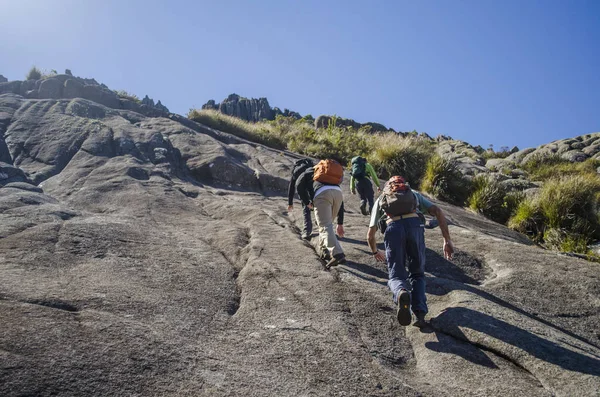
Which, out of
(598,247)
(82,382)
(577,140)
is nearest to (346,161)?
(598,247)

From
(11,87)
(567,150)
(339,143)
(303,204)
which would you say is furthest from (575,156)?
(11,87)

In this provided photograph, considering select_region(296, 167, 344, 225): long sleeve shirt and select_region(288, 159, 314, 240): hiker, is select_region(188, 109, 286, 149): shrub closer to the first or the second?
select_region(288, 159, 314, 240): hiker

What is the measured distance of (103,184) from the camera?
33.4 feet

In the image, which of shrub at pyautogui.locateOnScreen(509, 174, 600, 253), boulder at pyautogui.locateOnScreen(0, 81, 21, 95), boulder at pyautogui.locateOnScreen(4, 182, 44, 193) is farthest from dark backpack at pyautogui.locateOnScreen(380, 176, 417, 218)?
boulder at pyautogui.locateOnScreen(0, 81, 21, 95)

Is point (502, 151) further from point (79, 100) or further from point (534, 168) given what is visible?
point (79, 100)

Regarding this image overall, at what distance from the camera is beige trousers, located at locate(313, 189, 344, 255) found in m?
6.69

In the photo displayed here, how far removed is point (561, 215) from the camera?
11.6 meters

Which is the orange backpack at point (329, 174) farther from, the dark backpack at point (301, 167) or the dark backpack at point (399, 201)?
the dark backpack at point (399, 201)

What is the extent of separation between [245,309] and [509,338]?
2897 millimetres

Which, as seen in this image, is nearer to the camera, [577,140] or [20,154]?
[20,154]

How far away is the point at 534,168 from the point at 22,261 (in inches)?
932

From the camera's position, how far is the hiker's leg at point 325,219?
6688mm

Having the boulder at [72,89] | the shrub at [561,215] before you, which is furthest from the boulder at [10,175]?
the shrub at [561,215]

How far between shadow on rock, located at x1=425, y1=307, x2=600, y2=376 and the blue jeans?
428 millimetres
